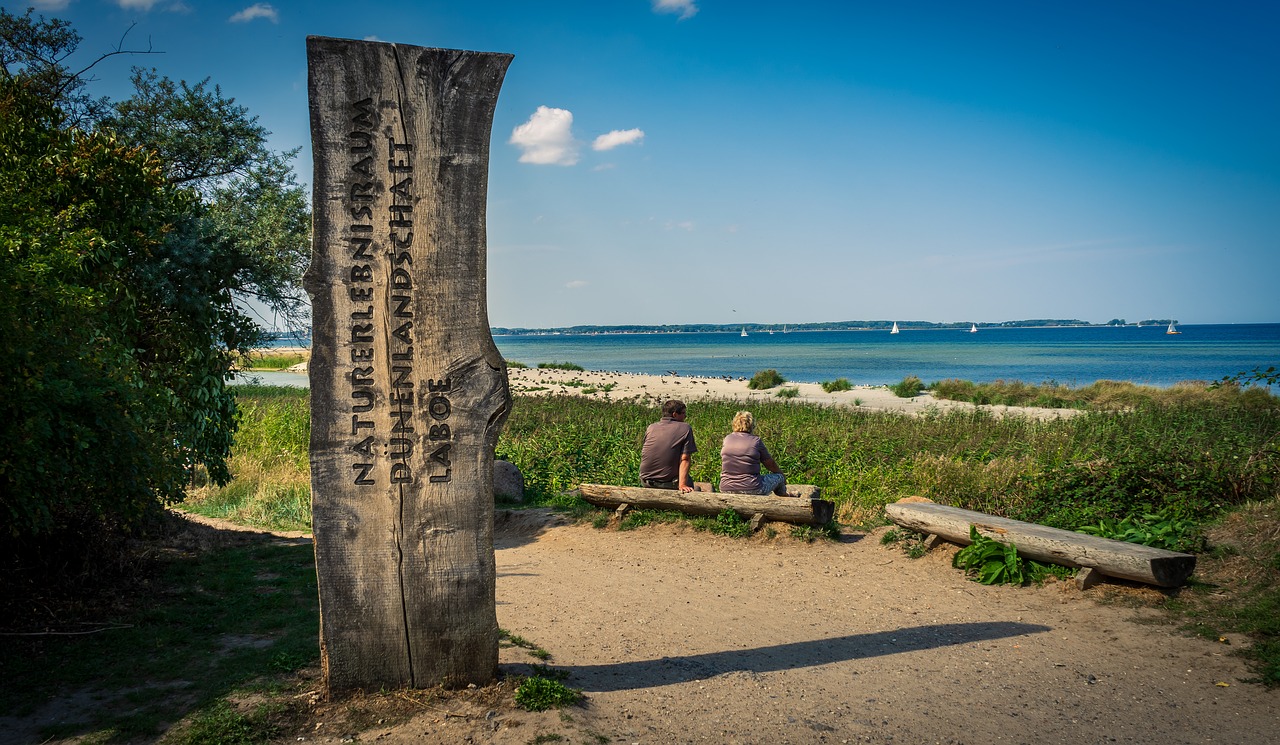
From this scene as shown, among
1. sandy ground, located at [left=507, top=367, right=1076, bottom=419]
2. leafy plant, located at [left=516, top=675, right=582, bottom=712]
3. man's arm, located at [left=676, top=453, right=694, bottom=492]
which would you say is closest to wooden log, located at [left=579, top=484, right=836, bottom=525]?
man's arm, located at [left=676, top=453, right=694, bottom=492]

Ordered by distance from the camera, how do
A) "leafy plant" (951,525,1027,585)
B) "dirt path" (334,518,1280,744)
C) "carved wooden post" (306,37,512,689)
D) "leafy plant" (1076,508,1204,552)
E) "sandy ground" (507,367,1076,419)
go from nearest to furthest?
"carved wooden post" (306,37,512,689) → "dirt path" (334,518,1280,744) → "leafy plant" (1076,508,1204,552) → "leafy plant" (951,525,1027,585) → "sandy ground" (507,367,1076,419)

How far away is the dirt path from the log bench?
616 mm

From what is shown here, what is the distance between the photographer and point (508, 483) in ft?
39.4

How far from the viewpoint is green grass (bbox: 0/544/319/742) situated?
4066 millimetres

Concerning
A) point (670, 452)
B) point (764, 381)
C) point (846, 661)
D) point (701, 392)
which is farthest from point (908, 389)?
point (846, 661)

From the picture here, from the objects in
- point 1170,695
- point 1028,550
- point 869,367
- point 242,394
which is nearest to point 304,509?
point 1028,550

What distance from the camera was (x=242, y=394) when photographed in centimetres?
2647

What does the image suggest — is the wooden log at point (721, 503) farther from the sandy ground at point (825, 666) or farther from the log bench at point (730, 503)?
the sandy ground at point (825, 666)

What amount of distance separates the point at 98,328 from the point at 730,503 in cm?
635

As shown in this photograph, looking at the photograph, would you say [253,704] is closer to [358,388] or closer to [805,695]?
[358,388]

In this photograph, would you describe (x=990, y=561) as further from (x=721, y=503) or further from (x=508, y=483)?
(x=508, y=483)

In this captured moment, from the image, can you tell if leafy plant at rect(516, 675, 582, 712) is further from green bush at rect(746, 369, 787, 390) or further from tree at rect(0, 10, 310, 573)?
green bush at rect(746, 369, 787, 390)

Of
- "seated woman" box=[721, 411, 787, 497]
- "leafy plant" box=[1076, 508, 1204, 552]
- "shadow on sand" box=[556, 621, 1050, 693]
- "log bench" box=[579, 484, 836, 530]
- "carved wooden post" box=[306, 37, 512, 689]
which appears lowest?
"shadow on sand" box=[556, 621, 1050, 693]

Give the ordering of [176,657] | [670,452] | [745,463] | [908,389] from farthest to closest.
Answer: [908,389] → [670,452] → [745,463] → [176,657]
